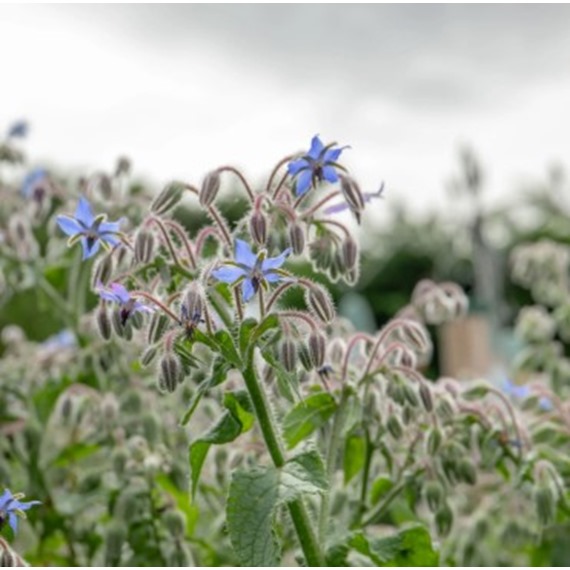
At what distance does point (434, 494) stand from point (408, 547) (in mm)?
168

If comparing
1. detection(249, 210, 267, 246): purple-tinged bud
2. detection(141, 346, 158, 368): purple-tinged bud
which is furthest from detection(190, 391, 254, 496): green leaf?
detection(249, 210, 267, 246): purple-tinged bud

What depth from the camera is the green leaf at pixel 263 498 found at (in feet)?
4.94

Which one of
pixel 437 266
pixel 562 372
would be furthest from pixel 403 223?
pixel 562 372

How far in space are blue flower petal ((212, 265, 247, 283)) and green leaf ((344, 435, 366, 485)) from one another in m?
0.61

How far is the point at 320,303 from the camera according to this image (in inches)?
63.7

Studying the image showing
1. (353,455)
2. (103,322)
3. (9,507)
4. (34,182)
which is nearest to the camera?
(9,507)

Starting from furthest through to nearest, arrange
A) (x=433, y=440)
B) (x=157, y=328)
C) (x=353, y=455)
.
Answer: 1. (x=353, y=455)
2. (x=433, y=440)
3. (x=157, y=328)

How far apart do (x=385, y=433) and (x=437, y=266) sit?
14.6m

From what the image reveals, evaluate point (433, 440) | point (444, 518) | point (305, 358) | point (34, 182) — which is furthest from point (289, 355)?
point (34, 182)

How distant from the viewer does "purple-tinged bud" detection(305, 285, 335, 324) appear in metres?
1.61

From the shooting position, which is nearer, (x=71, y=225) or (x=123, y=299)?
(x=123, y=299)

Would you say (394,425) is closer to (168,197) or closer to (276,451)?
(276,451)

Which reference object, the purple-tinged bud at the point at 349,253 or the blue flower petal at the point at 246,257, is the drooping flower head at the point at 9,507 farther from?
the purple-tinged bud at the point at 349,253

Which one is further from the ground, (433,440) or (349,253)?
(349,253)
